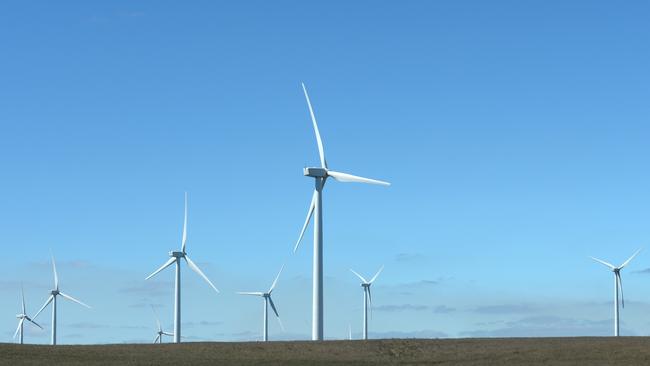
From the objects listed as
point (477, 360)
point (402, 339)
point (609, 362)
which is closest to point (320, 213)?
point (402, 339)

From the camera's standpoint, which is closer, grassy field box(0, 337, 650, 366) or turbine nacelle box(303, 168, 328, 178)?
grassy field box(0, 337, 650, 366)

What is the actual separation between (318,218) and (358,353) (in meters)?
13.5

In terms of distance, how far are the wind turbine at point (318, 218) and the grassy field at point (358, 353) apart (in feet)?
7.94

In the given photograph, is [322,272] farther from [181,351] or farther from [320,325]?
[181,351]

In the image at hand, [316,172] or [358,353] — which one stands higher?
[316,172]

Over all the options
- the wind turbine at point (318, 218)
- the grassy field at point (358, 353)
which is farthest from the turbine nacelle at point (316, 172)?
the grassy field at point (358, 353)

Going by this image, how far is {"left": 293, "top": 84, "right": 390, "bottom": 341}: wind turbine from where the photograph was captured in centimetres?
10419

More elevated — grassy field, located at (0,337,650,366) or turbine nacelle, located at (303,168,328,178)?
turbine nacelle, located at (303,168,328,178)

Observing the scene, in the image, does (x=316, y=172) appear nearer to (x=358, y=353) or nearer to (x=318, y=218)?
(x=318, y=218)

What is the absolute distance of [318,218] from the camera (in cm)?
10694

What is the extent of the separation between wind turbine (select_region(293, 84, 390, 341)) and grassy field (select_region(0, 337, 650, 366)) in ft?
7.94

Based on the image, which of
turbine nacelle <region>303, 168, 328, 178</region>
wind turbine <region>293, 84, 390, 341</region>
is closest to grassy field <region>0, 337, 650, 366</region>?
wind turbine <region>293, 84, 390, 341</region>

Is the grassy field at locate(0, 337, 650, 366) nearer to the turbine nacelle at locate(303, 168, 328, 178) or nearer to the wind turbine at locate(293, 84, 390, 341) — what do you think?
the wind turbine at locate(293, 84, 390, 341)

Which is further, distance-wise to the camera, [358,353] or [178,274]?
[178,274]
